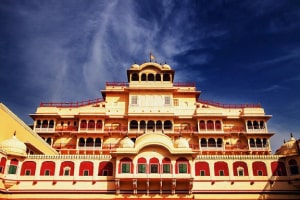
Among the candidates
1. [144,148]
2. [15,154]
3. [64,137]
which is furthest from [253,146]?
[15,154]

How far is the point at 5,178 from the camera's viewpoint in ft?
98.5

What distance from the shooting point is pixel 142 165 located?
3139 centimetres

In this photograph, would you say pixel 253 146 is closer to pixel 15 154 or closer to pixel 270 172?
pixel 270 172

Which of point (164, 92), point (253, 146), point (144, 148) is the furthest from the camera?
point (164, 92)

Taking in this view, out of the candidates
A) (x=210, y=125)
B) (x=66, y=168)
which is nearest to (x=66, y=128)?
(x=66, y=168)

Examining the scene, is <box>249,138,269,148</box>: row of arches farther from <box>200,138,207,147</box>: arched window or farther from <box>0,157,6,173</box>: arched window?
<box>0,157,6,173</box>: arched window

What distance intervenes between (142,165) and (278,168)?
15.1m

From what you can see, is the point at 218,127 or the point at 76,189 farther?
the point at 218,127

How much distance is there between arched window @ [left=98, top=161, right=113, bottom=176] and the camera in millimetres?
32250

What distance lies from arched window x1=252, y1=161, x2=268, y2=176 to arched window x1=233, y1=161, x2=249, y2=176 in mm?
883

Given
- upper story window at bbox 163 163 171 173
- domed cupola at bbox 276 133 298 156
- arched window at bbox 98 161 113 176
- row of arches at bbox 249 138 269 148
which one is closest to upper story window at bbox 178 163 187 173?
upper story window at bbox 163 163 171 173

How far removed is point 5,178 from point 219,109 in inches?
1191

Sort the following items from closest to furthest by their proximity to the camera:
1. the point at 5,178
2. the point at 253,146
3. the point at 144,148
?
the point at 5,178
the point at 144,148
the point at 253,146

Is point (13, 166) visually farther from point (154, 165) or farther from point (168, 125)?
point (168, 125)
